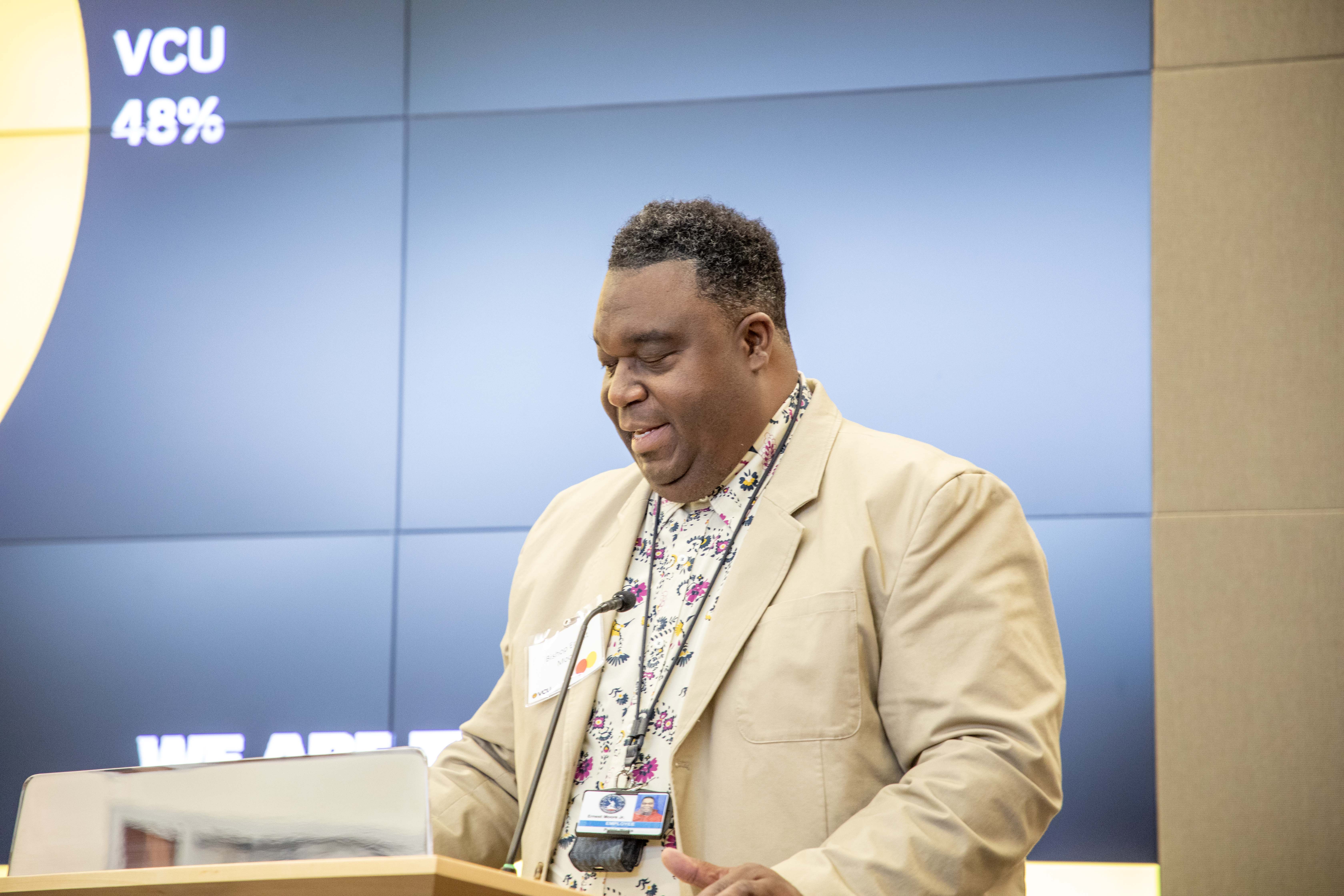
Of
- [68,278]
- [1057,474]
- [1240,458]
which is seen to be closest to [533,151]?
[68,278]

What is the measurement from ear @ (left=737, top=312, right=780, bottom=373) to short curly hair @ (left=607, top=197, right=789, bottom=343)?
0.04 ft

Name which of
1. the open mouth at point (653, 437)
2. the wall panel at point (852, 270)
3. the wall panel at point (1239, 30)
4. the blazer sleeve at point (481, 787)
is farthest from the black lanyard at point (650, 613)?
the wall panel at point (1239, 30)

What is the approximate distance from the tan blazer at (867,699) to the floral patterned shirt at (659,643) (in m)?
0.03

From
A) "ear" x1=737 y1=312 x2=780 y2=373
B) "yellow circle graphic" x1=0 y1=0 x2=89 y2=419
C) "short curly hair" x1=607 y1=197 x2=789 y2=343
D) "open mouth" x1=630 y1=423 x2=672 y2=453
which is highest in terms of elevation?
"yellow circle graphic" x1=0 y1=0 x2=89 y2=419

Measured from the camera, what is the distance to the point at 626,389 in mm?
1864

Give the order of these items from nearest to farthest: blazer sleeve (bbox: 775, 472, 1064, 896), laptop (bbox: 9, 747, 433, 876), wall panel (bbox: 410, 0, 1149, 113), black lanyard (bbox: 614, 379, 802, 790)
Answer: laptop (bbox: 9, 747, 433, 876) → blazer sleeve (bbox: 775, 472, 1064, 896) → black lanyard (bbox: 614, 379, 802, 790) → wall panel (bbox: 410, 0, 1149, 113)

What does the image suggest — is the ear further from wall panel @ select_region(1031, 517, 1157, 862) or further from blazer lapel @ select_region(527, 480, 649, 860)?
wall panel @ select_region(1031, 517, 1157, 862)

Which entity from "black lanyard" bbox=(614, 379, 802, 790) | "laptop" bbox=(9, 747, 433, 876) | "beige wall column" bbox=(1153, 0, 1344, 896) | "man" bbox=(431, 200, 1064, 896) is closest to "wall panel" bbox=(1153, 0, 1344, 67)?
"beige wall column" bbox=(1153, 0, 1344, 896)

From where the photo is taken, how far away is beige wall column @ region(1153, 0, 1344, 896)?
2.78m

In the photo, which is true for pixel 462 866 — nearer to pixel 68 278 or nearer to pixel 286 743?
pixel 286 743

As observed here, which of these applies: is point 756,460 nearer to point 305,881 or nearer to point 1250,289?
point 305,881

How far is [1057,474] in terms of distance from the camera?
2918 mm

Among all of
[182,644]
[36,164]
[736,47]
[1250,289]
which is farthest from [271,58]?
[1250,289]

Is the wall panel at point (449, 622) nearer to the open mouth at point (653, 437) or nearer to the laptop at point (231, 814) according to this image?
the open mouth at point (653, 437)
